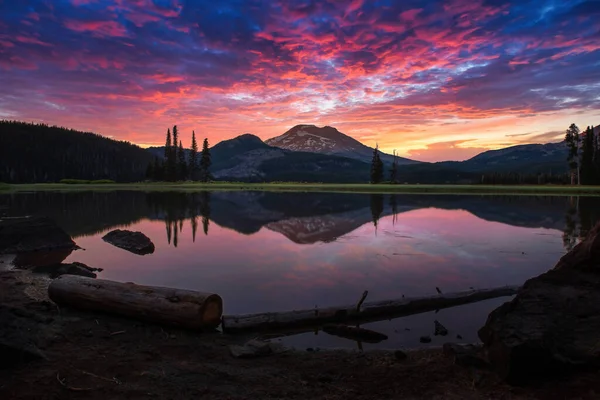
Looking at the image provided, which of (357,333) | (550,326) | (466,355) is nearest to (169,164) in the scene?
(357,333)

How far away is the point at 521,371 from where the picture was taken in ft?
23.3

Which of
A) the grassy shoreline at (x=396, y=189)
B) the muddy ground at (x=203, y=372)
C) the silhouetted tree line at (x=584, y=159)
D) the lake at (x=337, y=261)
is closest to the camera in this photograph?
the muddy ground at (x=203, y=372)

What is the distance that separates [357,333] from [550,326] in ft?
14.7

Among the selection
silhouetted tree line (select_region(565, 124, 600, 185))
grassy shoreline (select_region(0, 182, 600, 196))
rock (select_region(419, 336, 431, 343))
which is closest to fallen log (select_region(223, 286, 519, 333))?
rock (select_region(419, 336, 431, 343))

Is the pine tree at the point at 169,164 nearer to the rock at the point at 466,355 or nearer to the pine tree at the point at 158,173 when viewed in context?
the pine tree at the point at 158,173

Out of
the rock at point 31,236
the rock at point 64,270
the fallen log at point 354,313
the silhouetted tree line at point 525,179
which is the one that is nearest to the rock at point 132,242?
the rock at point 31,236

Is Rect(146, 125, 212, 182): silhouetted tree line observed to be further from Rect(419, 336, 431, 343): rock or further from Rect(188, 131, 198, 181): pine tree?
Rect(419, 336, 431, 343): rock

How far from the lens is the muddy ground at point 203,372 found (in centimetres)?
680

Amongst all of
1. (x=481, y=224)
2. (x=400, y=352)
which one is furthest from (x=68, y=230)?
(x=481, y=224)

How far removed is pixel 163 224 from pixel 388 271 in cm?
2328

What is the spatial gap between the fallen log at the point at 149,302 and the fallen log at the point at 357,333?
3.12 metres

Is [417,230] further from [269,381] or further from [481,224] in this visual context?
[269,381]

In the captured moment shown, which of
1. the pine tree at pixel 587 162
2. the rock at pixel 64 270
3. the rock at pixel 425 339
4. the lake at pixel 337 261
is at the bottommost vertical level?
the rock at pixel 425 339

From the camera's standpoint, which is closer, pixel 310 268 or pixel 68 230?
pixel 310 268
